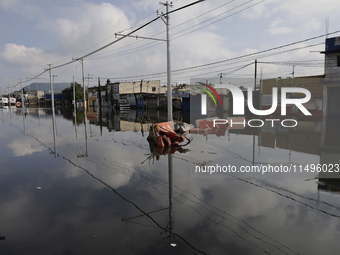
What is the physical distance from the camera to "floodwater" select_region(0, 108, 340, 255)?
4070mm

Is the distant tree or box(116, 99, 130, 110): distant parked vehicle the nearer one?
box(116, 99, 130, 110): distant parked vehicle

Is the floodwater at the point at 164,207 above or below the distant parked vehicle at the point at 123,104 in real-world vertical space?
below

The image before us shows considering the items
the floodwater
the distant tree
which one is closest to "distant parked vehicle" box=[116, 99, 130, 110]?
the distant tree

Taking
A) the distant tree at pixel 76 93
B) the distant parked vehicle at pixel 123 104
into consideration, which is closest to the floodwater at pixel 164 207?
the distant parked vehicle at pixel 123 104

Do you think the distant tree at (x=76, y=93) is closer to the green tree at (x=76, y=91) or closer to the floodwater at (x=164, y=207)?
the green tree at (x=76, y=91)

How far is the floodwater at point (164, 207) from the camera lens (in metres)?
4.07

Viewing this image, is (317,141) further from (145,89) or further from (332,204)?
(145,89)

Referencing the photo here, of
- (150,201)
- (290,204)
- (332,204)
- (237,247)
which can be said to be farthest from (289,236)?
(150,201)

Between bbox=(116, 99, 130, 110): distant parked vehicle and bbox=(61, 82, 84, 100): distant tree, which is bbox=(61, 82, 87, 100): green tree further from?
bbox=(116, 99, 130, 110): distant parked vehicle

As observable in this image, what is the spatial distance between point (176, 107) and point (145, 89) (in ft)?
59.9

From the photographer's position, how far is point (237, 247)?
397cm

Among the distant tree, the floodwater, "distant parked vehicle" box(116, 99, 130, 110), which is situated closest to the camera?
the floodwater

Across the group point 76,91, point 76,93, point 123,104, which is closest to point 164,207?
point 123,104

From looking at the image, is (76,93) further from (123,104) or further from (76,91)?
(123,104)
